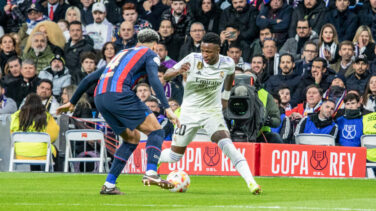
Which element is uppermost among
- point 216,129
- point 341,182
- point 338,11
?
point 338,11

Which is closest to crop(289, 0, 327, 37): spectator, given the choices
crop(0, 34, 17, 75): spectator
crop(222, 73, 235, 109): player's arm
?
crop(0, 34, 17, 75): spectator

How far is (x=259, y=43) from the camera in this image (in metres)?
20.5

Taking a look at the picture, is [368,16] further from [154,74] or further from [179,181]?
[154,74]

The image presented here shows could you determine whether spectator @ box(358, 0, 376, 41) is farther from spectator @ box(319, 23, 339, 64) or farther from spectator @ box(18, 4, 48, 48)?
spectator @ box(18, 4, 48, 48)

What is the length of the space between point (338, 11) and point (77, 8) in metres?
7.45

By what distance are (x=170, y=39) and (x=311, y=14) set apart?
369cm

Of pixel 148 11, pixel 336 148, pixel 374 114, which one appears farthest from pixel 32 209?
pixel 148 11

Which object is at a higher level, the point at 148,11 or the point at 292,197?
the point at 148,11

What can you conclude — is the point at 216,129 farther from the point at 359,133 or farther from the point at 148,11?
the point at 148,11

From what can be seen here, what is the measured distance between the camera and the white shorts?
11648 millimetres

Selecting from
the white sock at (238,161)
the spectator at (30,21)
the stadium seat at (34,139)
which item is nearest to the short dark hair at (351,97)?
the stadium seat at (34,139)

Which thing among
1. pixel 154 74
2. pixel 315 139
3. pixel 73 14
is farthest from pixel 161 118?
pixel 154 74

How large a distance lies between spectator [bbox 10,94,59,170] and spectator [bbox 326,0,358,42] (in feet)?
23.1

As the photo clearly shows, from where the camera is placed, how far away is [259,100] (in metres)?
15.8
